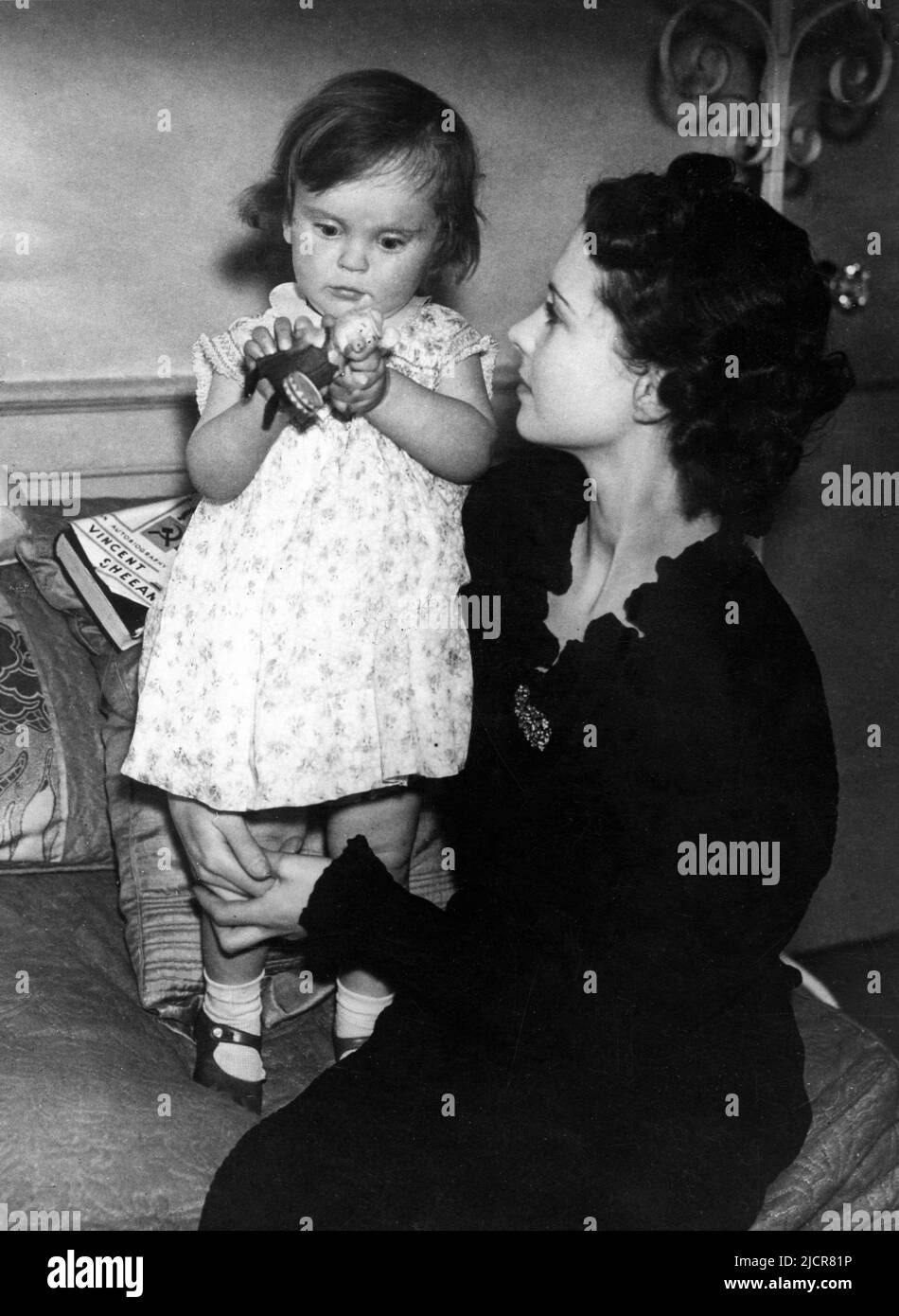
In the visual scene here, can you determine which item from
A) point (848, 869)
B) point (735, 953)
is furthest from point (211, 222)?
point (848, 869)

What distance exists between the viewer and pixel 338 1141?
1.01 meters

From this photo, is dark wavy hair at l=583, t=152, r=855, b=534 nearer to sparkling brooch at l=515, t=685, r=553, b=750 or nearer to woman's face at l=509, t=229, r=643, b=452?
woman's face at l=509, t=229, r=643, b=452

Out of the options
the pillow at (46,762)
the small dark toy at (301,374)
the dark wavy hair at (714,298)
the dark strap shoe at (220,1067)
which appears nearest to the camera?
the small dark toy at (301,374)

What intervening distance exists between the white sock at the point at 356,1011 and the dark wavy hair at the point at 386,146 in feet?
1.93

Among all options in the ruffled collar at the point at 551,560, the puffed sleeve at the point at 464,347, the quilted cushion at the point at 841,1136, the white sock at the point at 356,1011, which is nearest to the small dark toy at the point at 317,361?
the puffed sleeve at the point at 464,347

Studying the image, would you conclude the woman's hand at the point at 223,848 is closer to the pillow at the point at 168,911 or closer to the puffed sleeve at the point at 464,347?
the pillow at the point at 168,911

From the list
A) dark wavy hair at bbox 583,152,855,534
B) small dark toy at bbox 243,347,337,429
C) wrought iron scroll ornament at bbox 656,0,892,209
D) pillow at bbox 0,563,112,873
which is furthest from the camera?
pillow at bbox 0,563,112,873

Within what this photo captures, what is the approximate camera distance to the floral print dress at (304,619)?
975mm

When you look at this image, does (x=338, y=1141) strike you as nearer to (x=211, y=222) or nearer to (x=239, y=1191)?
(x=239, y=1191)

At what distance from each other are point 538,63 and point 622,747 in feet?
2.06

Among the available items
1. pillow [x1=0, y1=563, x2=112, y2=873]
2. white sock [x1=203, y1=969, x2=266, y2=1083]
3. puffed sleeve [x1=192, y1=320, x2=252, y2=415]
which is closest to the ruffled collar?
puffed sleeve [x1=192, y1=320, x2=252, y2=415]

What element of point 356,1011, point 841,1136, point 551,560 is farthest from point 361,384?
point 841,1136

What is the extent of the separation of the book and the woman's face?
0.50 metres

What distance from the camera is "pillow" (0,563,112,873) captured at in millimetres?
1334
